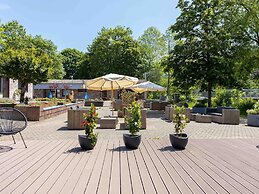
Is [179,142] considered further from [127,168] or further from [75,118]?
[75,118]

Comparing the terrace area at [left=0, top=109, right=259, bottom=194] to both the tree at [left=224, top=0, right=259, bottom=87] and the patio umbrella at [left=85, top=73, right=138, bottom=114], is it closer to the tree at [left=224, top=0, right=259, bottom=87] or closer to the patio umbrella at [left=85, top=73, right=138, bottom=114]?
the patio umbrella at [left=85, top=73, right=138, bottom=114]

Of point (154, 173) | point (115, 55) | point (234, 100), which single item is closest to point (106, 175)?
point (154, 173)

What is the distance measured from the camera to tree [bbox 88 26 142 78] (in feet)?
127

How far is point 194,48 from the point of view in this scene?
16.2 metres

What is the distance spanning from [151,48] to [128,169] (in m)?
39.2

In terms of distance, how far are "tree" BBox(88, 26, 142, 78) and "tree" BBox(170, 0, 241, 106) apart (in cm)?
2186

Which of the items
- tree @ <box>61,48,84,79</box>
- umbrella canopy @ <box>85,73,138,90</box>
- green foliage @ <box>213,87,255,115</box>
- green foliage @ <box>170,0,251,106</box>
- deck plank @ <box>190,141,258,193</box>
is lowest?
deck plank @ <box>190,141,258,193</box>

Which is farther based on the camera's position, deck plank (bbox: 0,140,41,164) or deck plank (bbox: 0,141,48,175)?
deck plank (bbox: 0,140,41,164)

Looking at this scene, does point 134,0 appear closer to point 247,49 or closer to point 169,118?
point 169,118

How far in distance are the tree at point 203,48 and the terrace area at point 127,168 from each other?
10.9 meters

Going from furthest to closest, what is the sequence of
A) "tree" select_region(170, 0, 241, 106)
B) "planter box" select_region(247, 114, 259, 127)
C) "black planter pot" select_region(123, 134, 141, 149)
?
"tree" select_region(170, 0, 241, 106)
"planter box" select_region(247, 114, 259, 127)
"black planter pot" select_region(123, 134, 141, 149)

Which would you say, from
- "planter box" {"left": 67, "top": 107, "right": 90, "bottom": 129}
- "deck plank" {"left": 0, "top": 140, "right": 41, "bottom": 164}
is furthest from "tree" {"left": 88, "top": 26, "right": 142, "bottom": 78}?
"deck plank" {"left": 0, "top": 140, "right": 41, "bottom": 164}

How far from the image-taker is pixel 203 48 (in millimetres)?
15883

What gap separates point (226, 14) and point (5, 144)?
16.1 m
